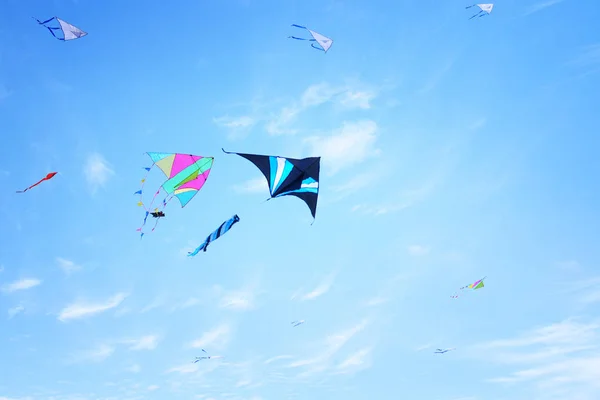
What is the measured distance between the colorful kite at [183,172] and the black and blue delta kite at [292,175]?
3951 mm

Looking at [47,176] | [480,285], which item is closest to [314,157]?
[47,176]

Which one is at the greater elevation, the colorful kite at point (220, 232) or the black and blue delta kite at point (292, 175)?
the black and blue delta kite at point (292, 175)

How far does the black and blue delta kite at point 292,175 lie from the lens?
2063cm

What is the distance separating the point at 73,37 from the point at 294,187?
1360 cm

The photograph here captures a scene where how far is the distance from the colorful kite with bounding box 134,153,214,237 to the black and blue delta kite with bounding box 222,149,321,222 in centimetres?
395

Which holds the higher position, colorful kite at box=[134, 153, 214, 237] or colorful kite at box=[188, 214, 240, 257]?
colorful kite at box=[134, 153, 214, 237]

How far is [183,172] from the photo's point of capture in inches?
955

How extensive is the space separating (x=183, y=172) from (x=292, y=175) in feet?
21.2

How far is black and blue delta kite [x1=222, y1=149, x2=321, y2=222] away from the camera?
20.6 meters

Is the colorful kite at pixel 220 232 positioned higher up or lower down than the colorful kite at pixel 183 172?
lower down

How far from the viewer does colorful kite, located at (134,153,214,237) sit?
924 inches

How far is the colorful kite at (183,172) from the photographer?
2348 centimetres

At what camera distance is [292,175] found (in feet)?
69.5

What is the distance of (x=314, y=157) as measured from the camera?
20703mm
